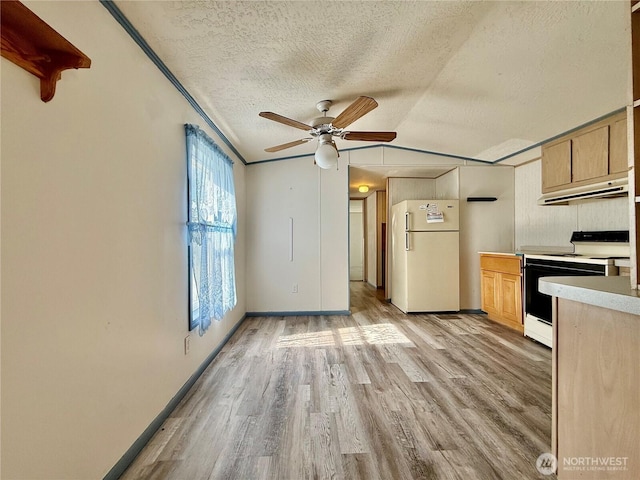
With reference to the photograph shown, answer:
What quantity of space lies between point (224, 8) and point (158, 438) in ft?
7.83

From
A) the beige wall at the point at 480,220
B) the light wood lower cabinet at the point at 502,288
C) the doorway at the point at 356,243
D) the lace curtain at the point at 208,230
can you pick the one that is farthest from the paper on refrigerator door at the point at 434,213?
the doorway at the point at 356,243

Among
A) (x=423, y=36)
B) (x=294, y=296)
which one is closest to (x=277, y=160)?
(x=294, y=296)

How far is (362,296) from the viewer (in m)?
5.76

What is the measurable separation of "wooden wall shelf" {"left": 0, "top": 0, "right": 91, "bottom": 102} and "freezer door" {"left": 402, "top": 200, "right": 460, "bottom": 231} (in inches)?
153

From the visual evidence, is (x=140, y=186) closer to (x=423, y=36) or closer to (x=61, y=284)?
(x=61, y=284)

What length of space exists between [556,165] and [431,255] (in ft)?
5.88

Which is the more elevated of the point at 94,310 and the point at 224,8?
the point at 224,8

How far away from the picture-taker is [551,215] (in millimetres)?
3662

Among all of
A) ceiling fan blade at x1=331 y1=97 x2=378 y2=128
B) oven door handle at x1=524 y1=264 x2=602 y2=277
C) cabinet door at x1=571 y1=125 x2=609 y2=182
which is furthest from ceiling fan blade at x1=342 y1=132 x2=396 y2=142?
oven door handle at x1=524 y1=264 x2=602 y2=277

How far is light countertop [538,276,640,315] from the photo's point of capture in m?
0.80

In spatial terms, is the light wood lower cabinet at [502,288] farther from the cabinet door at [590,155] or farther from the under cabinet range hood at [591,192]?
the cabinet door at [590,155]

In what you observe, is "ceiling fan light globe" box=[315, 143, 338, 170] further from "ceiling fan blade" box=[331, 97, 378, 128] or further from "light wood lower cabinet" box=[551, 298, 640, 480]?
"light wood lower cabinet" box=[551, 298, 640, 480]

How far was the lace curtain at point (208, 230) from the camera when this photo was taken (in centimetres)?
218

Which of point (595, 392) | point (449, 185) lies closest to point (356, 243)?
point (449, 185)
